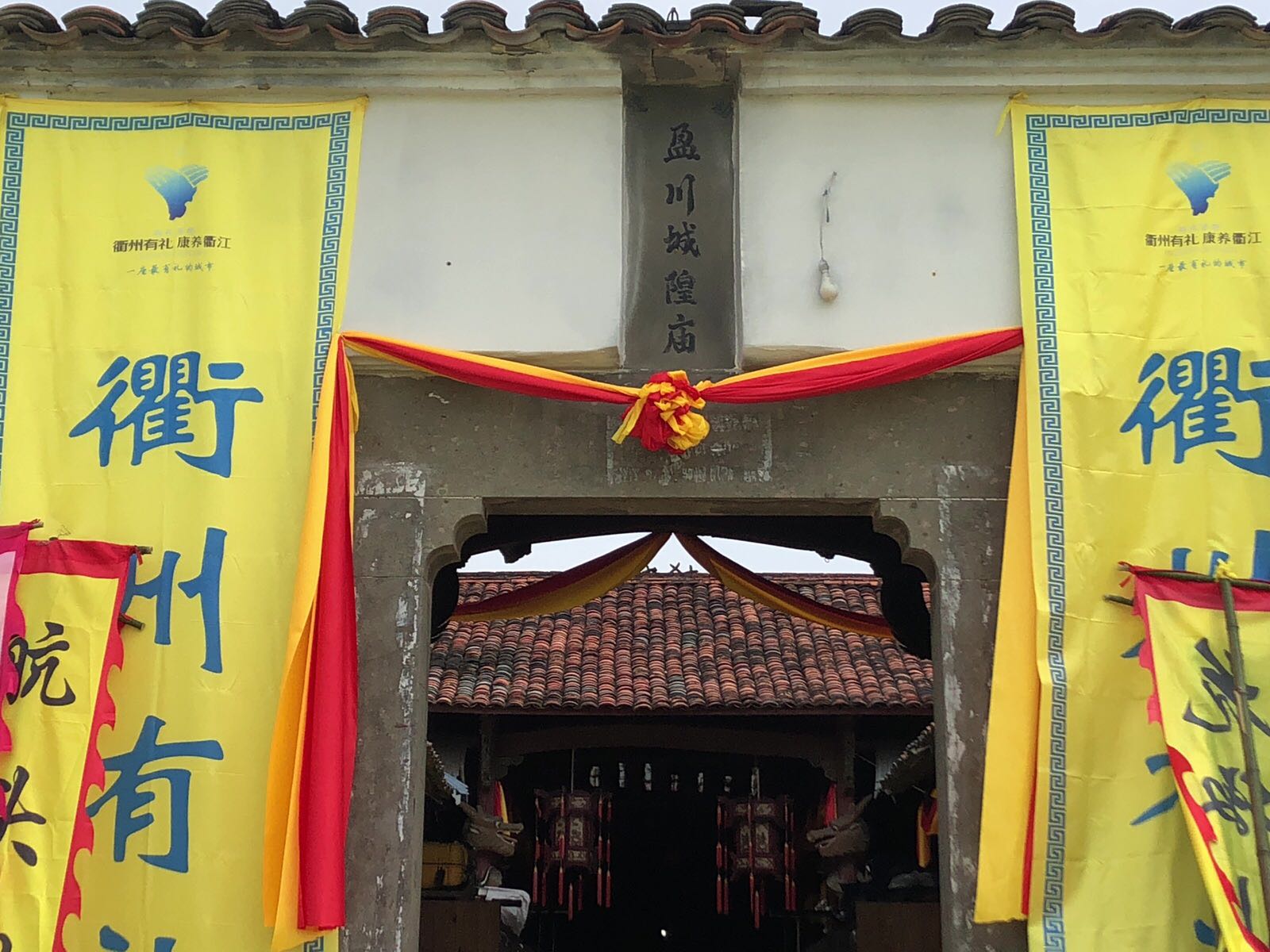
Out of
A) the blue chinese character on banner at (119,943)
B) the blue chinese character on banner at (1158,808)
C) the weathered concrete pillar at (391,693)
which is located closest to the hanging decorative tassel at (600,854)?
the weathered concrete pillar at (391,693)

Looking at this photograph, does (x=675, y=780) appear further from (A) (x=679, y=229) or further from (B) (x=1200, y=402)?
(B) (x=1200, y=402)

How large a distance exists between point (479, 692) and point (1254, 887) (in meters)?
8.61

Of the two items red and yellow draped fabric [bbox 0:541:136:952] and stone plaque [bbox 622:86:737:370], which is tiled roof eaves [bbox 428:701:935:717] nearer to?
stone plaque [bbox 622:86:737:370]

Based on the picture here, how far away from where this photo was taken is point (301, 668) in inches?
252

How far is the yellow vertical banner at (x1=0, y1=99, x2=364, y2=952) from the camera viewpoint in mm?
6367

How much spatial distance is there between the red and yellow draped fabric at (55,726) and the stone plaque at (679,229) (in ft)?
8.48

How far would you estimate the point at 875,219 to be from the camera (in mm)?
7188

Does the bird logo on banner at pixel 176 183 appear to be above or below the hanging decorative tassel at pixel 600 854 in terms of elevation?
above

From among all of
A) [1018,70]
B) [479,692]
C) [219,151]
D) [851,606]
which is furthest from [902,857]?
[219,151]

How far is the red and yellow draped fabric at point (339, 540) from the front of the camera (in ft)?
20.4

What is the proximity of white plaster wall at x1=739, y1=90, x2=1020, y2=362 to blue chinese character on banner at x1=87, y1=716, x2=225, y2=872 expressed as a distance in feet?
9.99

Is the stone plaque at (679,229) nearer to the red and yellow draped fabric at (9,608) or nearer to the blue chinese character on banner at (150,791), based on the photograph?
the blue chinese character on banner at (150,791)

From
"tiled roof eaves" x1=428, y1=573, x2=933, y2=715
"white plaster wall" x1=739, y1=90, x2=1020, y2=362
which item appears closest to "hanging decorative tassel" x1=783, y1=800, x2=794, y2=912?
"tiled roof eaves" x1=428, y1=573, x2=933, y2=715

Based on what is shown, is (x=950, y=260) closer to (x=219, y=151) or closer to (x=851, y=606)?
(x=219, y=151)
